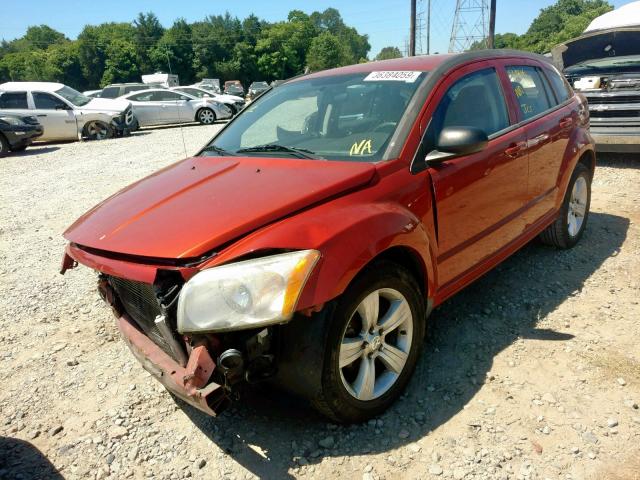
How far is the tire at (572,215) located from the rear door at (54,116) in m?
14.4

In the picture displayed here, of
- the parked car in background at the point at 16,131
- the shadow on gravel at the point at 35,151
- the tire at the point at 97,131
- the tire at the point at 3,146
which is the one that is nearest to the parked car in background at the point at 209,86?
the tire at the point at 97,131

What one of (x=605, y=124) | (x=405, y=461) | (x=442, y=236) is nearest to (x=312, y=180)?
(x=442, y=236)

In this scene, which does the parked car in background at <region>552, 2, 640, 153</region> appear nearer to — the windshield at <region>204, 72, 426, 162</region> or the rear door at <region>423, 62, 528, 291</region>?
the rear door at <region>423, 62, 528, 291</region>

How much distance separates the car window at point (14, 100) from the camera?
13.9 m

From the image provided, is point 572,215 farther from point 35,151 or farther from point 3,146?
point 35,151

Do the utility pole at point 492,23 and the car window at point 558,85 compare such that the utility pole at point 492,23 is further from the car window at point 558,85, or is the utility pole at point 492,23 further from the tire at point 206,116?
the car window at point 558,85

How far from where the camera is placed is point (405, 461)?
2205 millimetres

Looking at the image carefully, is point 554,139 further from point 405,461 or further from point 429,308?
point 405,461

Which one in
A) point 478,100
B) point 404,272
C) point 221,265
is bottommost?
point 404,272

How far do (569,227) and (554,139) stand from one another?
3.25 ft

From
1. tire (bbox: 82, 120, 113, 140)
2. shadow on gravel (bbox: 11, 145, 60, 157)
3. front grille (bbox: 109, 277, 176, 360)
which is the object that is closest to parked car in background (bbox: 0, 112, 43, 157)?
shadow on gravel (bbox: 11, 145, 60, 157)

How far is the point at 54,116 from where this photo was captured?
14227 millimetres

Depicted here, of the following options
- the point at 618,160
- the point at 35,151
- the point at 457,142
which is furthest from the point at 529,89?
the point at 35,151

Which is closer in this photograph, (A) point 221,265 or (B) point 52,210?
(A) point 221,265
